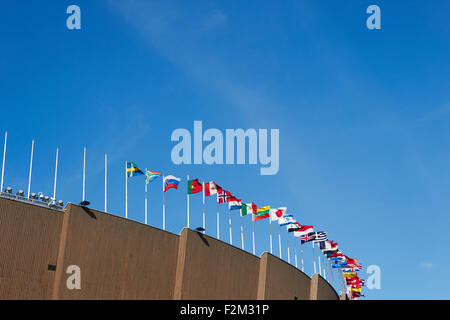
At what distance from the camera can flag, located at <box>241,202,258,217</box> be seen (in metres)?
54.2

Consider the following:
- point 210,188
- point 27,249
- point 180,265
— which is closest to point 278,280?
point 210,188

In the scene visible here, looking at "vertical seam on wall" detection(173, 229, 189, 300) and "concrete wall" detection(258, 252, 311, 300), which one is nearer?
"vertical seam on wall" detection(173, 229, 189, 300)

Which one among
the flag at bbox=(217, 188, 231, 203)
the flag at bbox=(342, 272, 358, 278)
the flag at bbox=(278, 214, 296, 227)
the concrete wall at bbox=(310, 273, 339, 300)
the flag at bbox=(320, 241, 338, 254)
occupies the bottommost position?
the concrete wall at bbox=(310, 273, 339, 300)

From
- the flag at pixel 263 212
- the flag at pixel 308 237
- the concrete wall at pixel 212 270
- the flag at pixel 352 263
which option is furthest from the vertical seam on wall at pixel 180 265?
the flag at pixel 352 263

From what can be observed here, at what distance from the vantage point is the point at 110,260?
39.9 m

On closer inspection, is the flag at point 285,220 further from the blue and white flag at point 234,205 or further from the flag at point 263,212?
the blue and white flag at point 234,205

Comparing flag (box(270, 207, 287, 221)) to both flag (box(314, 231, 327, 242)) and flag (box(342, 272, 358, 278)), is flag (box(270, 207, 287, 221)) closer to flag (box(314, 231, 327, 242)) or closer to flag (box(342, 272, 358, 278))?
flag (box(314, 231, 327, 242))

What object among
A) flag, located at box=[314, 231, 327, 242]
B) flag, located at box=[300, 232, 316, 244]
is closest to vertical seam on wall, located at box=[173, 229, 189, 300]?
flag, located at box=[300, 232, 316, 244]

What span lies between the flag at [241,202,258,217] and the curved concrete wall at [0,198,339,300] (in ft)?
17.8

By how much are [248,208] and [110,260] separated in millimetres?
17924
